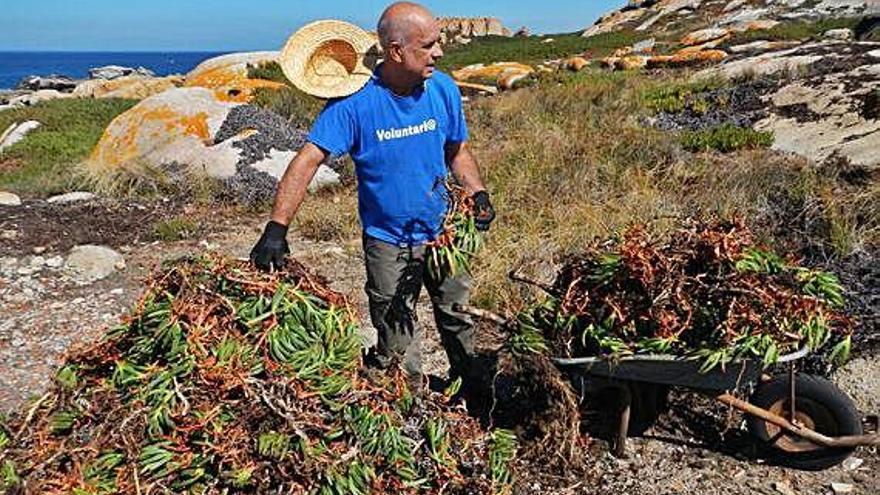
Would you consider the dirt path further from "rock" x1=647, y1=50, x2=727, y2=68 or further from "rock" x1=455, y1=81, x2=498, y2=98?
"rock" x1=647, y1=50, x2=727, y2=68

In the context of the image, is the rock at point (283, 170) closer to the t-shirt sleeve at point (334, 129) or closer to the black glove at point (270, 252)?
the t-shirt sleeve at point (334, 129)

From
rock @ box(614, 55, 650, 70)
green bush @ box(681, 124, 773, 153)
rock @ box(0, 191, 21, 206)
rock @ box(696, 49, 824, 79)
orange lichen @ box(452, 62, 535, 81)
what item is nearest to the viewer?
green bush @ box(681, 124, 773, 153)

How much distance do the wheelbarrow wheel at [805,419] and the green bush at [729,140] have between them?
5.56 meters

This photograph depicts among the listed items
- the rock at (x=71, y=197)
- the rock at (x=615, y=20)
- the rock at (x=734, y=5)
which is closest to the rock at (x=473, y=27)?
the rock at (x=615, y=20)

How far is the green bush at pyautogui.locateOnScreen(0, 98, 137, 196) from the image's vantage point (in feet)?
37.2

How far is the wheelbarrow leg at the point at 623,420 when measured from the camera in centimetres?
378

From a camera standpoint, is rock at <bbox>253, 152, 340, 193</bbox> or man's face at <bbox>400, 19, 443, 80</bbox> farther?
rock at <bbox>253, 152, 340, 193</bbox>

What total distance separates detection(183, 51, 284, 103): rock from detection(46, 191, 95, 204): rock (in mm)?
3321

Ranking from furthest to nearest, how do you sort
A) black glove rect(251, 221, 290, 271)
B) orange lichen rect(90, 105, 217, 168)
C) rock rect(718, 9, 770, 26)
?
rock rect(718, 9, 770, 26), orange lichen rect(90, 105, 217, 168), black glove rect(251, 221, 290, 271)

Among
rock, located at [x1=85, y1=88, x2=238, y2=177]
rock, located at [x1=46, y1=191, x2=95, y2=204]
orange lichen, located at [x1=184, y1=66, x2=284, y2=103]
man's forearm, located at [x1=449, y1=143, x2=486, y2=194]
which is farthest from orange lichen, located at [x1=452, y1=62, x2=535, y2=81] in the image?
man's forearm, located at [x1=449, y1=143, x2=486, y2=194]

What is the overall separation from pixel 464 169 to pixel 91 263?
186 inches

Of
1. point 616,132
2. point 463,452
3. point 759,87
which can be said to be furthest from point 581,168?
point 463,452

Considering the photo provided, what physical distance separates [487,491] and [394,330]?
1213mm

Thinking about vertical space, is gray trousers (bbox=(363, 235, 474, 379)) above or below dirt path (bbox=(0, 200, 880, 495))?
above
